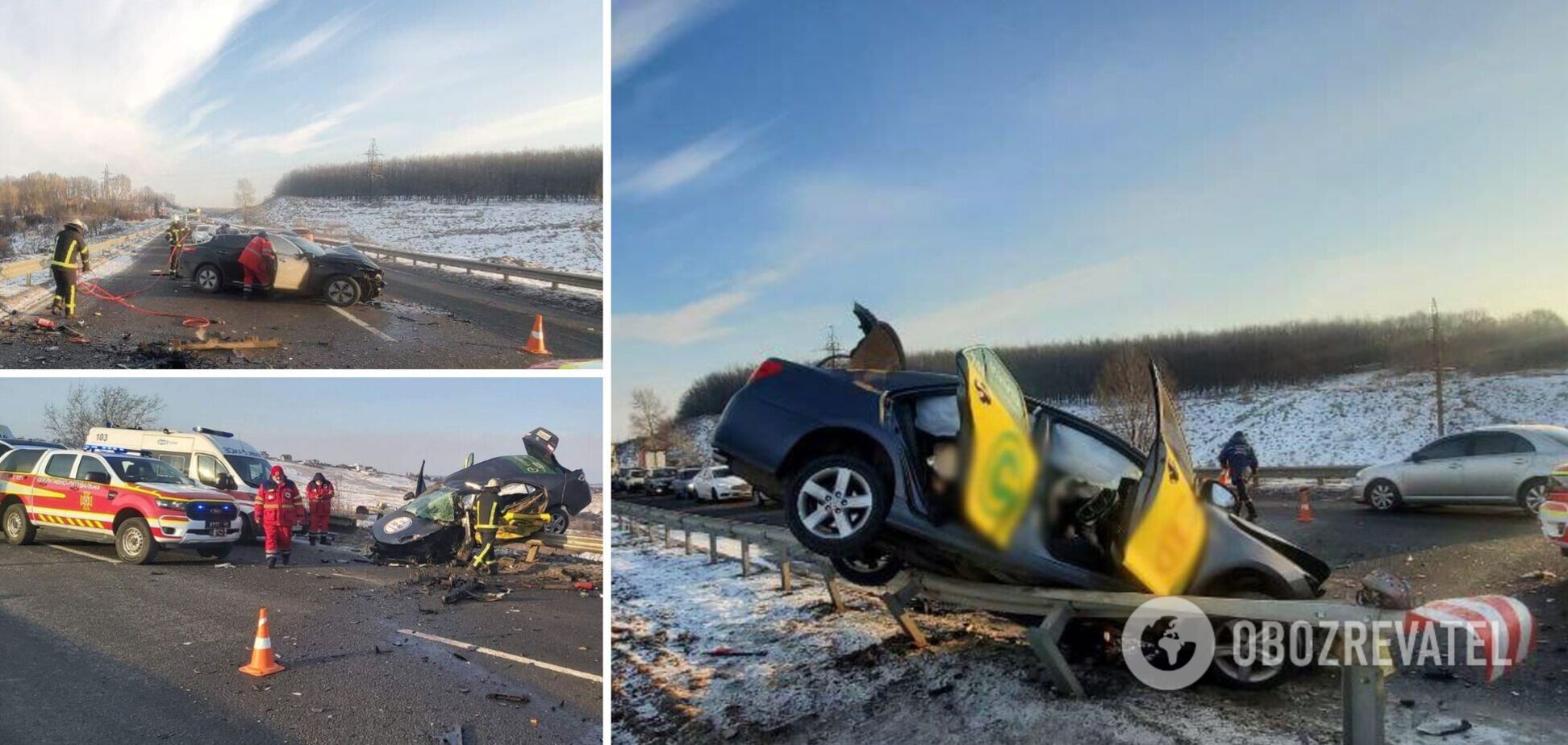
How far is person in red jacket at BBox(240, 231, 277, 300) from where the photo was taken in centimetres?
347

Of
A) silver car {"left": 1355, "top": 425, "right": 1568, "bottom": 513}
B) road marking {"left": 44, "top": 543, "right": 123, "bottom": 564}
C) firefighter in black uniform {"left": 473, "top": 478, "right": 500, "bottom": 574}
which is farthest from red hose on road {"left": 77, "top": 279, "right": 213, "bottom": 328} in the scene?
silver car {"left": 1355, "top": 425, "right": 1568, "bottom": 513}

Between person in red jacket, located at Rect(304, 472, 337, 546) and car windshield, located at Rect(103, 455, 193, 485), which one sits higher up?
car windshield, located at Rect(103, 455, 193, 485)

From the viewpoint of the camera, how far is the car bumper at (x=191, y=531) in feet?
18.9

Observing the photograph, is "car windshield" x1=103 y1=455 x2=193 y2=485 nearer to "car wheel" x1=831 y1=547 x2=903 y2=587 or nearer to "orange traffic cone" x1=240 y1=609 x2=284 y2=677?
"orange traffic cone" x1=240 y1=609 x2=284 y2=677

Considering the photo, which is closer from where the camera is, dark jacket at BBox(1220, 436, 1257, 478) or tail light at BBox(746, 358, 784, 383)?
tail light at BBox(746, 358, 784, 383)

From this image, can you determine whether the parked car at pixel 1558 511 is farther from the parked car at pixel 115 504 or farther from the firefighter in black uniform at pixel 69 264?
the parked car at pixel 115 504

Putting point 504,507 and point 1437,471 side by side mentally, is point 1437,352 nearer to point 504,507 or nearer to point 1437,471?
point 1437,471

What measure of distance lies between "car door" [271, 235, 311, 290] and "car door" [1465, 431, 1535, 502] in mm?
12466

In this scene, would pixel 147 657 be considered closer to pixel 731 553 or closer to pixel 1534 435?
pixel 731 553

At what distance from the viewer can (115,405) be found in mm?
3439

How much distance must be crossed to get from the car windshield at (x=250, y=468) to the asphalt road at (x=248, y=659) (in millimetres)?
710

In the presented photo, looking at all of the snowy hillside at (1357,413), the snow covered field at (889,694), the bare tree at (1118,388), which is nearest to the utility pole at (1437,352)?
the snowy hillside at (1357,413)

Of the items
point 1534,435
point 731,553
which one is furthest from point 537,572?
point 1534,435

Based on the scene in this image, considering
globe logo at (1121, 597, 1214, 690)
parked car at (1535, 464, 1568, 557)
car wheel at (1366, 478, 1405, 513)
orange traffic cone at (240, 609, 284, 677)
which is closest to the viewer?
orange traffic cone at (240, 609, 284, 677)
